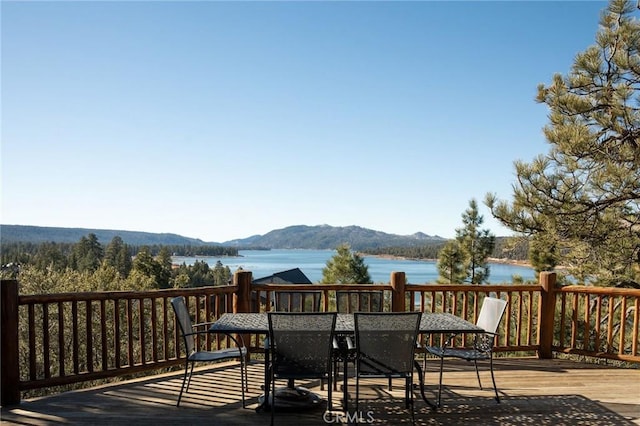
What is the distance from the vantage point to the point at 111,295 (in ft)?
14.1

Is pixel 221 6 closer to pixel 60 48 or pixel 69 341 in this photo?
pixel 60 48

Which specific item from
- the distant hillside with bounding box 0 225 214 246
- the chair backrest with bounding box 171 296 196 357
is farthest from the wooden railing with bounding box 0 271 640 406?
the distant hillside with bounding box 0 225 214 246

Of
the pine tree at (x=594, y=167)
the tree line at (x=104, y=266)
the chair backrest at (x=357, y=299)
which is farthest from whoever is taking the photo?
the tree line at (x=104, y=266)

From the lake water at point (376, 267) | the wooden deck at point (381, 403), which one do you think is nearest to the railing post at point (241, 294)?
the wooden deck at point (381, 403)

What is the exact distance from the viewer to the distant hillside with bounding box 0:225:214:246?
97.2 feet

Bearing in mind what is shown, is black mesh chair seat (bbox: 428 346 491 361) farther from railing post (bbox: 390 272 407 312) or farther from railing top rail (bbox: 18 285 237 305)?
railing top rail (bbox: 18 285 237 305)

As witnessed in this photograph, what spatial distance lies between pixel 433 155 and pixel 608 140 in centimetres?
900

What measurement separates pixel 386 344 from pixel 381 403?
3.27 feet

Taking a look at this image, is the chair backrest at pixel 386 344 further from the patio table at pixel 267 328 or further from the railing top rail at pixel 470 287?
the railing top rail at pixel 470 287

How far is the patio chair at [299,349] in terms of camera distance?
10.2ft

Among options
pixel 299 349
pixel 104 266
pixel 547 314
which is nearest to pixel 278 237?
pixel 104 266

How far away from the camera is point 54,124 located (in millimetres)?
9867

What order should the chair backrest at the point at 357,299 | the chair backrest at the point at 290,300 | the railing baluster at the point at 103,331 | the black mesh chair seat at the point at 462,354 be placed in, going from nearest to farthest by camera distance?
the black mesh chair seat at the point at 462,354 → the railing baluster at the point at 103,331 → the chair backrest at the point at 290,300 → the chair backrest at the point at 357,299

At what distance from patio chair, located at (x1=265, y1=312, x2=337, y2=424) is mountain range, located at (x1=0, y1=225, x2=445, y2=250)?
2061cm
